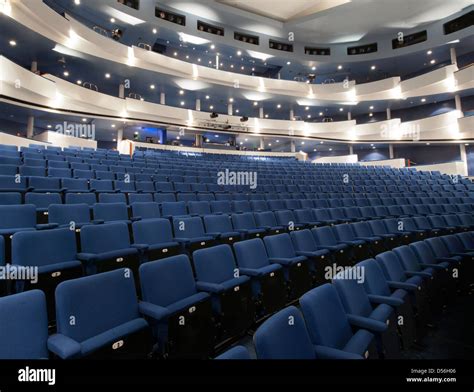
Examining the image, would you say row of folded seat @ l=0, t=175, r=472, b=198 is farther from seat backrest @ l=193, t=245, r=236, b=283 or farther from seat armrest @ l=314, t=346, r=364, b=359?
seat armrest @ l=314, t=346, r=364, b=359

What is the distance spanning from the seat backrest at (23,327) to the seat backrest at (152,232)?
47.1 inches

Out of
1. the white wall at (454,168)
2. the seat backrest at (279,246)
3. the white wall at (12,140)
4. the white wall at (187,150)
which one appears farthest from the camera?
the white wall at (454,168)

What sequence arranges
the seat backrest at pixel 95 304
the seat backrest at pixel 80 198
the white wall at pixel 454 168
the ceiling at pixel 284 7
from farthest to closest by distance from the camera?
the ceiling at pixel 284 7 → the white wall at pixel 454 168 → the seat backrest at pixel 80 198 → the seat backrest at pixel 95 304

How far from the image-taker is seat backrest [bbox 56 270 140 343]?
102cm

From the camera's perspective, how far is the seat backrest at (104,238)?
183 cm

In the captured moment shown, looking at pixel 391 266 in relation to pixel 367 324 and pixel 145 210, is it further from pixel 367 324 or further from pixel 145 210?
pixel 145 210

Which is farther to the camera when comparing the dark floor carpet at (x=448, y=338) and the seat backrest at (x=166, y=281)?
the dark floor carpet at (x=448, y=338)

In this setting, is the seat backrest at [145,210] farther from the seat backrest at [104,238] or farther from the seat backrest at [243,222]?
the seat backrest at [243,222]

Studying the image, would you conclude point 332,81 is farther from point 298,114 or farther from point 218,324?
point 218,324

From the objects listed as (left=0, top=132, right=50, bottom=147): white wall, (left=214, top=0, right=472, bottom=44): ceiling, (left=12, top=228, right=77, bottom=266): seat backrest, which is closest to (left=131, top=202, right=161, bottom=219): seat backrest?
(left=12, top=228, right=77, bottom=266): seat backrest

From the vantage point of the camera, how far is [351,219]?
3.77 m

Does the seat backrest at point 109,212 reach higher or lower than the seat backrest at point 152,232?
higher

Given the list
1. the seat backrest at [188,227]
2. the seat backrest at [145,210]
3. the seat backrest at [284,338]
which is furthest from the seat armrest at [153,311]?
the seat backrest at [145,210]

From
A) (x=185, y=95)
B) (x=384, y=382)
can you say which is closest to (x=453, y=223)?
(x=384, y=382)
